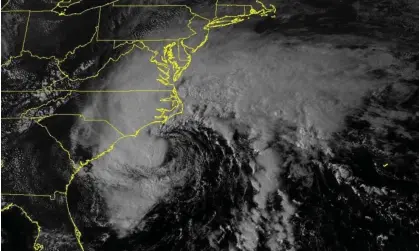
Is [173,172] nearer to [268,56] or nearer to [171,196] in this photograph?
[171,196]

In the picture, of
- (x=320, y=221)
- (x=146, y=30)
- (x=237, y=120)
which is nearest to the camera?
(x=320, y=221)

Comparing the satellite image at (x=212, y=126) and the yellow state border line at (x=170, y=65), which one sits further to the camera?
the yellow state border line at (x=170, y=65)

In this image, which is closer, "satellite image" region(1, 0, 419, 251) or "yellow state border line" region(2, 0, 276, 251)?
"satellite image" region(1, 0, 419, 251)

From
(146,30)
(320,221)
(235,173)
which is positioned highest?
(146,30)

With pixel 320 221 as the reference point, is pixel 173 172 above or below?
above

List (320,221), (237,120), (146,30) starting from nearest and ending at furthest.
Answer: (320,221) → (237,120) → (146,30)

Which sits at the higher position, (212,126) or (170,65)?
(170,65)

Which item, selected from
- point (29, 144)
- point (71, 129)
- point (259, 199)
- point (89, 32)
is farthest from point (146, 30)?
point (259, 199)

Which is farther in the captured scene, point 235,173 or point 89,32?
point 89,32
